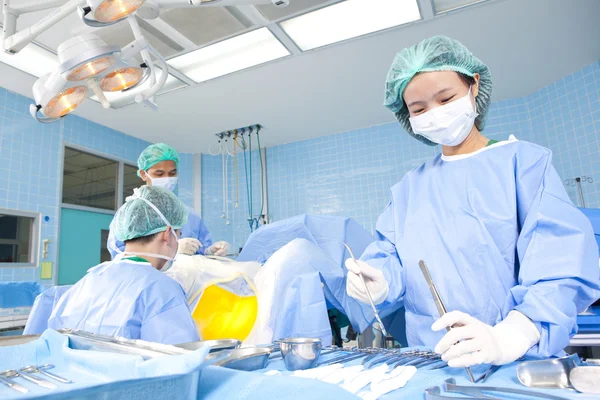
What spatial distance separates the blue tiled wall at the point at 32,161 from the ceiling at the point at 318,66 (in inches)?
7.4

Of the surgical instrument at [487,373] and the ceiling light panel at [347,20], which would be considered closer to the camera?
the surgical instrument at [487,373]

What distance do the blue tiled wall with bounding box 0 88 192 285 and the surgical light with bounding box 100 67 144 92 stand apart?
2.26 metres

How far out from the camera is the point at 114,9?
51.8 inches

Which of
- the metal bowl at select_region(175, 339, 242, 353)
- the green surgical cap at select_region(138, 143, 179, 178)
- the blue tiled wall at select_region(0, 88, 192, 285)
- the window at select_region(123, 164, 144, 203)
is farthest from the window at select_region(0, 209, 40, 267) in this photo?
the metal bowl at select_region(175, 339, 242, 353)

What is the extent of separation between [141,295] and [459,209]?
3.16 ft

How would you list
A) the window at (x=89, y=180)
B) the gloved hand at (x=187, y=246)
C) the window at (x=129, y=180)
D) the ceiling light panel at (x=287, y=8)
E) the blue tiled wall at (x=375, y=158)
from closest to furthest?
the gloved hand at (x=187, y=246) → the ceiling light panel at (x=287, y=8) → the blue tiled wall at (x=375, y=158) → the window at (x=89, y=180) → the window at (x=129, y=180)

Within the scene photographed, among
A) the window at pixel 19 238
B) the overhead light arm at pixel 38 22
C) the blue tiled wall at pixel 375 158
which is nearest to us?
the overhead light arm at pixel 38 22

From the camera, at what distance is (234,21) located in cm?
244

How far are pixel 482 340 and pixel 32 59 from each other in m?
3.34

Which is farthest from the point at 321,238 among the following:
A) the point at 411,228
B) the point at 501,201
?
the point at 501,201

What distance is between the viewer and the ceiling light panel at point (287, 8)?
2.30 meters

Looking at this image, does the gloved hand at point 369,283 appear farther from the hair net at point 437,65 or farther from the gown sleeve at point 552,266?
the hair net at point 437,65

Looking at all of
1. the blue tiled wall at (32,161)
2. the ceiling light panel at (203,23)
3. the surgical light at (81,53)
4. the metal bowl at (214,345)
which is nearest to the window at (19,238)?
the blue tiled wall at (32,161)

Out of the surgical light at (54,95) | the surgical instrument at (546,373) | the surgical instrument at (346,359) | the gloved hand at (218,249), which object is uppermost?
the surgical light at (54,95)
